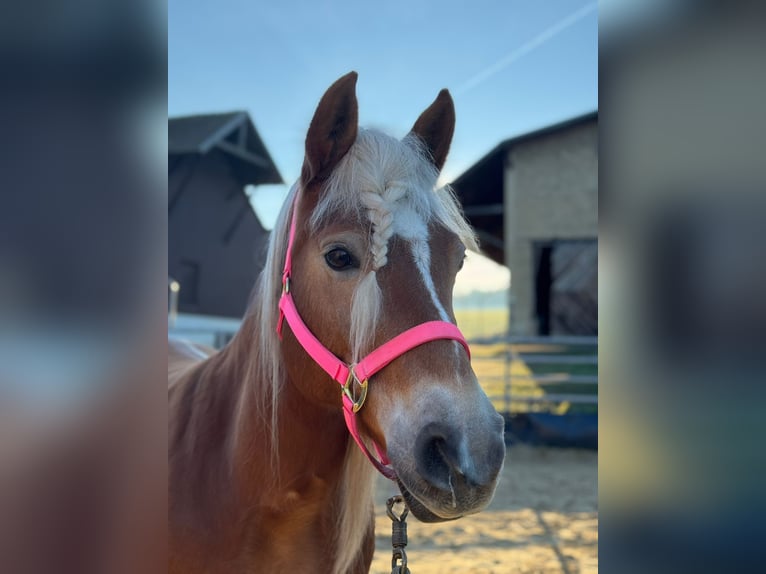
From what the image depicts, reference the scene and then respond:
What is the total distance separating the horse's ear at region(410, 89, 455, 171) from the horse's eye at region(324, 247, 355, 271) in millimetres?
489

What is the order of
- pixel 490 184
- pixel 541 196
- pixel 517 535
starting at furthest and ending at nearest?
pixel 490 184 → pixel 541 196 → pixel 517 535

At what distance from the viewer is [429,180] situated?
5.25 feet

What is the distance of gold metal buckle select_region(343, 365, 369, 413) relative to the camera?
53.4 inches

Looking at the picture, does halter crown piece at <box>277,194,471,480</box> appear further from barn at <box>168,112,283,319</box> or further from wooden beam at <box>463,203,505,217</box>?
wooden beam at <box>463,203,505,217</box>

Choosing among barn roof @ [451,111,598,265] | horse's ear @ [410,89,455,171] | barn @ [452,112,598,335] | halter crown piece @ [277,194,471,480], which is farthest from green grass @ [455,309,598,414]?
halter crown piece @ [277,194,471,480]

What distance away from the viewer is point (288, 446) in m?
1.67

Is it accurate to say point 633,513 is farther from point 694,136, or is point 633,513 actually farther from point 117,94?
point 117,94

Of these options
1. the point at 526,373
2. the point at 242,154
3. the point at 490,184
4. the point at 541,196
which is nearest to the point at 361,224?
the point at 526,373

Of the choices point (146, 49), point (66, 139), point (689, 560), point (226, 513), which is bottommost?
point (226, 513)

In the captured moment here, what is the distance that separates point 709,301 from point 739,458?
0.45 feet

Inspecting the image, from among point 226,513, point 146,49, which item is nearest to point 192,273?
point 226,513

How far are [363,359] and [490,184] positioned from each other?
13.2m

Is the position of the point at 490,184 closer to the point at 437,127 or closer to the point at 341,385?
the point at 437,127

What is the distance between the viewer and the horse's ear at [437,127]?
1.77 meters
